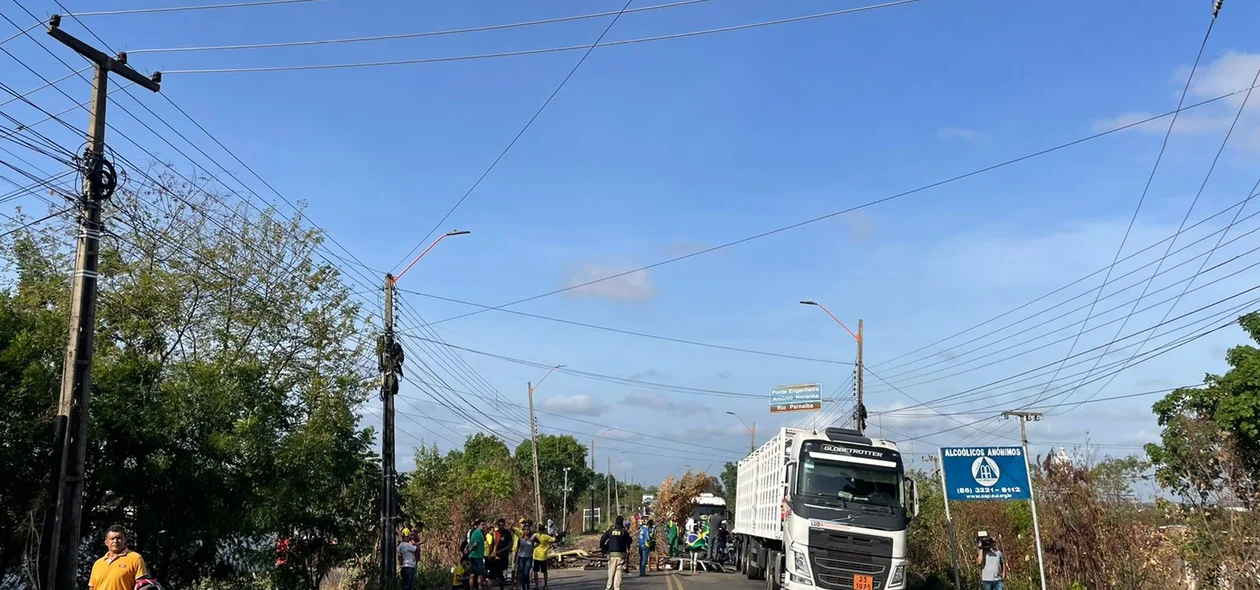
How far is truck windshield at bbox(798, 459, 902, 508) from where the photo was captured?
1928 centimetres

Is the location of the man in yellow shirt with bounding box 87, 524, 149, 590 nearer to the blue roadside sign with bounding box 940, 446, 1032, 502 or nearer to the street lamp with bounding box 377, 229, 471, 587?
the street lamp with bounding box 377, 229, 471, 587

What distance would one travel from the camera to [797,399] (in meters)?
46.5

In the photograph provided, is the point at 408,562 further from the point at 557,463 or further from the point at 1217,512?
the point at 557,463

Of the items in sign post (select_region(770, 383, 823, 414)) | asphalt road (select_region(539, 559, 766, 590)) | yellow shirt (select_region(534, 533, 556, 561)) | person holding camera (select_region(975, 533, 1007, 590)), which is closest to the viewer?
person holding camera (select_region(975, 533, 1007, 590))

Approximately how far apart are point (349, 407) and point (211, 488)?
4194mm

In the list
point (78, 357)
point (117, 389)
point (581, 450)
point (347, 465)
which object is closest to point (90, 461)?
point (117, 389)

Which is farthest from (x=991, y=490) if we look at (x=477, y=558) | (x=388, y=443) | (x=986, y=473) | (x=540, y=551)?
(x=388, y=443)

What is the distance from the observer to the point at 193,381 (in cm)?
1563

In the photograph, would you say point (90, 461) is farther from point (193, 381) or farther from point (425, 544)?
point (425, 544)

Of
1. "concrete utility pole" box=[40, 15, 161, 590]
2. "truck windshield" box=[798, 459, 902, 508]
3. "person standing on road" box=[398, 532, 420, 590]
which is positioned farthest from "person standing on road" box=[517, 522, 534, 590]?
"concrete utility pole" box=[40, 15, 161, 590]

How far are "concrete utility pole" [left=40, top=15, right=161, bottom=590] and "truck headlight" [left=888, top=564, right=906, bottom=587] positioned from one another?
1352 centimetres

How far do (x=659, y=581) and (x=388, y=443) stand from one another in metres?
9.10

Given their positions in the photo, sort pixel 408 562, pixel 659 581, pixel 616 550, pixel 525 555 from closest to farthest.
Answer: pixel 408 562
pixel 525 555
pixel 616 550
pixel 659 581

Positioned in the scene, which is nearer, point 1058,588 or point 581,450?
point 1058,588
